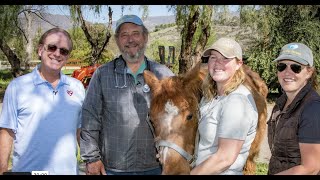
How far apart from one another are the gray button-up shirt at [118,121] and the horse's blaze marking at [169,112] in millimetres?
389

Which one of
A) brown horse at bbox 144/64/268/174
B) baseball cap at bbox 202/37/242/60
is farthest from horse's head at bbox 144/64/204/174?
baseball cap at bbox 202/37/242/60

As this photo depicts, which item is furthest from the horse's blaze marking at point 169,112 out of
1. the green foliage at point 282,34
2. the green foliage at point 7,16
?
the green foliage at point 282,34

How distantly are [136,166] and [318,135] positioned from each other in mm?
1457

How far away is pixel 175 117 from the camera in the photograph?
2711mm

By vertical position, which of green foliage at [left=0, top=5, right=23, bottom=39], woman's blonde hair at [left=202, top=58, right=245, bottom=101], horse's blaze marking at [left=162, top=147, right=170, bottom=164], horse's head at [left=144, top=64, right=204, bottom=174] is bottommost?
horse's blaze marking at [left=162, top=147, right=170, bottom=164]

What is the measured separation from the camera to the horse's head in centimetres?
261

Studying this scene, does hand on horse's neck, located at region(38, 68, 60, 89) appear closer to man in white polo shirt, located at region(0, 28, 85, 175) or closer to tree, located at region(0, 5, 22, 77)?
man in white polo shirt, located at region(0, 28, 85, 175)

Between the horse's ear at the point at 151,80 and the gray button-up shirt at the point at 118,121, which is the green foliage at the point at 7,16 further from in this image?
the horse's ear at the point at 151,80

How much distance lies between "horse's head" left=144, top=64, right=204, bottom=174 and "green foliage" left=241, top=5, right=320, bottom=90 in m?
13.9

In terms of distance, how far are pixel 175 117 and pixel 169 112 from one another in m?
0.06

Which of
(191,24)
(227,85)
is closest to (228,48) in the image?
(227,85)

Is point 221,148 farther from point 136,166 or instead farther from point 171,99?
point 136,166
